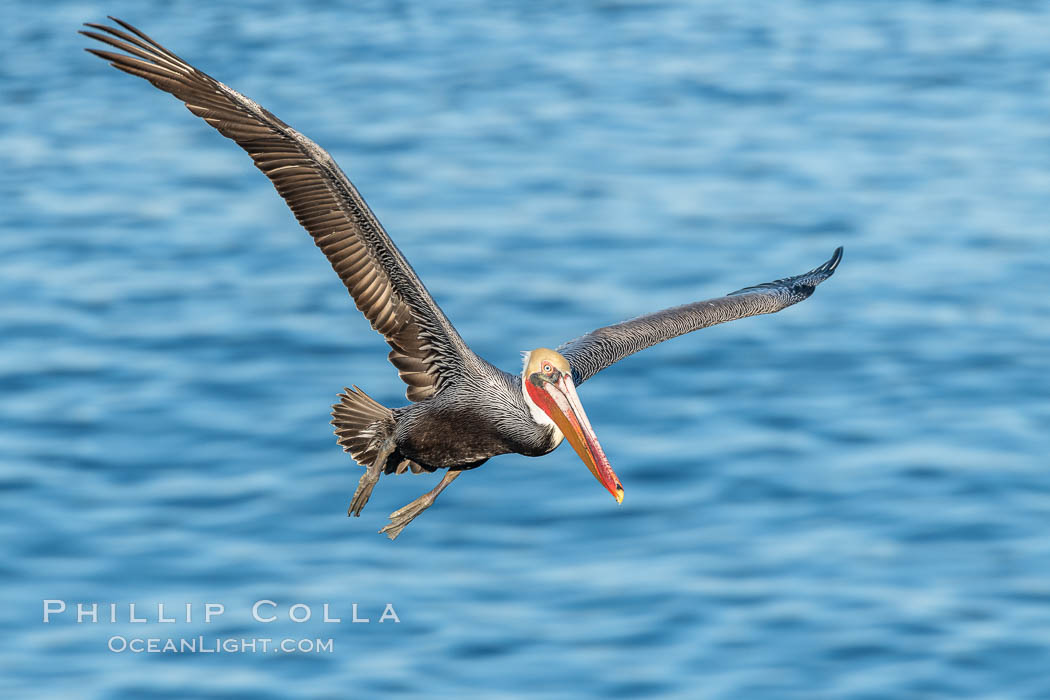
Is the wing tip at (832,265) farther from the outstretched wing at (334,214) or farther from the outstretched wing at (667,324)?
the outstretched wing at (334,214)

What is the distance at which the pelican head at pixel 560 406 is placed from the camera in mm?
11570

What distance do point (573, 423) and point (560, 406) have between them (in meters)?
0.14

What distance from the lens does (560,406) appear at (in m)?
11.7

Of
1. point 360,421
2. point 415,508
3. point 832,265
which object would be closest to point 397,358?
point 360,421

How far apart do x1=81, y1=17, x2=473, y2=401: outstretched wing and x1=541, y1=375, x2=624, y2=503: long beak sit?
2.63 feet

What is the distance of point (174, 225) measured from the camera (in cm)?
2334

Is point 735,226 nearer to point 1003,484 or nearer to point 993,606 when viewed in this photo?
point 1003,484

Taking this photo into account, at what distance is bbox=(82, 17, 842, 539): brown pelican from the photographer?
11.6 meters

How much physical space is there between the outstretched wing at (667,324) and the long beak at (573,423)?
3.08ft

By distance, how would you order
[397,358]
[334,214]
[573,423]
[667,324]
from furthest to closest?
[667,324]
[397,358]
[334,214]
[573,423]

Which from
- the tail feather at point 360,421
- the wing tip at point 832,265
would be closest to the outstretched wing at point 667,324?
the wing tip at point 832,265

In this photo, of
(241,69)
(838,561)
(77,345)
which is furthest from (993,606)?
(241,69)

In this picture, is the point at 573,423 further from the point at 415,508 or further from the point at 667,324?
the point at 667,324

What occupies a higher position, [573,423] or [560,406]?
Result: [560,406]
